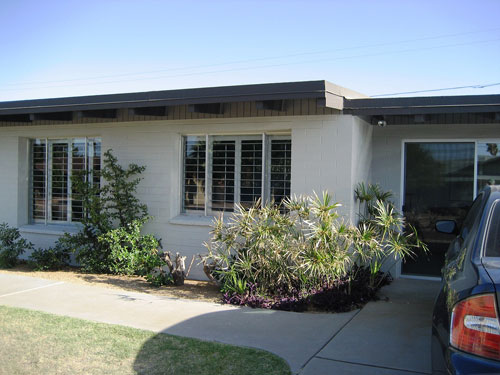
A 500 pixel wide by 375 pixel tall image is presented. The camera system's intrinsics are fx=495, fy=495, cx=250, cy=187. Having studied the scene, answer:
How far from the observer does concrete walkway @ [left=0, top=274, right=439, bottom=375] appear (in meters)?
4.88

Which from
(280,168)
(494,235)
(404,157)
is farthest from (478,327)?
(404,157)

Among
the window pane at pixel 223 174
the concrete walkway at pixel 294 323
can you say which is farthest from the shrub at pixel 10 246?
the window pane at pixel 223 174

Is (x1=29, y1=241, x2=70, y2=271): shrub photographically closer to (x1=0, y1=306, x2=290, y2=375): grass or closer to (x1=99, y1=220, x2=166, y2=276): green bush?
(x1=99, y1=220, x2=166, y2=276): green bush

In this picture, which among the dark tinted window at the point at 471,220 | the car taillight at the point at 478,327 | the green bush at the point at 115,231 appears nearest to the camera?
the car taillight at the point at 478,327

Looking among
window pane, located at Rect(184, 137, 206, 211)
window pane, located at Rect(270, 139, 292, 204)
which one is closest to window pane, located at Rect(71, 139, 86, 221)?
window pane, located at Rect(184, 137, 206, 211)

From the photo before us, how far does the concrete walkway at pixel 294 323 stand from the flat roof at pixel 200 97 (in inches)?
122

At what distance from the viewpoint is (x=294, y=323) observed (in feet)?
20.1

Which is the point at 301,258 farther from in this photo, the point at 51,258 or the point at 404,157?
the point at 51,258

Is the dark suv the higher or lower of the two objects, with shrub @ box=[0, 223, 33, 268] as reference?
higher

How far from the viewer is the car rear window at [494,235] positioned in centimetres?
311

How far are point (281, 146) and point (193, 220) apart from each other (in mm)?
2112

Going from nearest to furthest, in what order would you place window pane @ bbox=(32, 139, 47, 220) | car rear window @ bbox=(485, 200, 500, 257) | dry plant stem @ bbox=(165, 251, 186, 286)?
1. car rear window @ bbox=(485, 200, 500, 257)
2. dry plant stem @ bbox=(165, 251, 186, 286)
3. window pane @ bbox=(32, 139, 47, 220)

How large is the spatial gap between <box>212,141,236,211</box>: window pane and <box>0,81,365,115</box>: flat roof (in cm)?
128

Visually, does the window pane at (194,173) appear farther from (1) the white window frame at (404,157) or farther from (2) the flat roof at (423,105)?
(1) the white window frame at (404,157)
